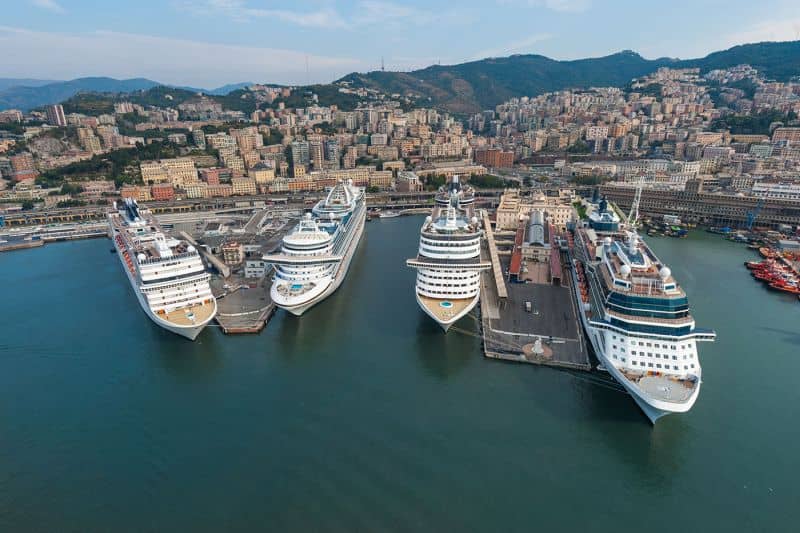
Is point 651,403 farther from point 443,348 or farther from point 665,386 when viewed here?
point 443,348

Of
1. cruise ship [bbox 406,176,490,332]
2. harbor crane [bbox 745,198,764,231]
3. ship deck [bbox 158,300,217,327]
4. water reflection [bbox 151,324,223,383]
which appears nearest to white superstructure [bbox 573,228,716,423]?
cruise ship [bbox 406,176,490,332]

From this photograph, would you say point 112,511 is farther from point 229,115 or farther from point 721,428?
point 229,115

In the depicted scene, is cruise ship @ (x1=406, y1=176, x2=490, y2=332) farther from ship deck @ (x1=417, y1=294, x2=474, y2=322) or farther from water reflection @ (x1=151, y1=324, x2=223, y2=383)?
water reflection @ (x1=151, y1=324, x2=223, y2=383)

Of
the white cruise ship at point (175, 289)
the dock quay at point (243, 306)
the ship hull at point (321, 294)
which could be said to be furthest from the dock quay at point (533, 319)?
the white cruise ship at point (175, 289)

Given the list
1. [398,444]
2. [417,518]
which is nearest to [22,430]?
[398,444]

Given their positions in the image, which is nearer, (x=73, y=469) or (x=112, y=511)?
(x=112, y=511)

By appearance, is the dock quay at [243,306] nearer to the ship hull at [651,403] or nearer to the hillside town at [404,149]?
the ship hull at [651,403]

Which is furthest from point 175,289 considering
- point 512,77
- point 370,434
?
point 512,77
